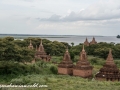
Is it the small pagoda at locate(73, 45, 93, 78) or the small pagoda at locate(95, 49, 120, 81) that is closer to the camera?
the small pagoda at locate(95, 49, 120, 81)

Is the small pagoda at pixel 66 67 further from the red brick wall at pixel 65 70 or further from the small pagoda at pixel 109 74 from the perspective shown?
the small pagoda at pixel 109 74

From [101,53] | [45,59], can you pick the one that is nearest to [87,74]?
[45,59]

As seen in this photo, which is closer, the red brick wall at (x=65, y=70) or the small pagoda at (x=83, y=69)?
the small pagoda at (x=83, y=69)

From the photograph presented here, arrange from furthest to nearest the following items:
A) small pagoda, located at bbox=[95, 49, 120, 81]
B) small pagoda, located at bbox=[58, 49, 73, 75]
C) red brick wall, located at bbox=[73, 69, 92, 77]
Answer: small pagoda, located at bbox=[58, 49, 73, 75]
red brick wall, located at bbox=[73, 69, 92, 77]
small pagoda, located at bbox=[95, 49, 120, 81]

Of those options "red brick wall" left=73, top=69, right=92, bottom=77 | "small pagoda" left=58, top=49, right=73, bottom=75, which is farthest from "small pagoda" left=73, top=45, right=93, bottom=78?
"small pagoda" left=58, top=49, right=73, bottom=75

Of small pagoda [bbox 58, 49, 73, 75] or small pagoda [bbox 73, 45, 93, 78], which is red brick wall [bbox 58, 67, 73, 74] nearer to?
small pagoda [bbox 58, 49, 73, 75]

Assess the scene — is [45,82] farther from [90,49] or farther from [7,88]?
[90,49]

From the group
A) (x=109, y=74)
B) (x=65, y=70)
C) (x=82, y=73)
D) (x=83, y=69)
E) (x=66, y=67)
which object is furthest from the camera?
(x=65, y=70)

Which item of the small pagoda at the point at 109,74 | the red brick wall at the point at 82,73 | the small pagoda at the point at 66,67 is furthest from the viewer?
the small pagoda at the point at 66,67

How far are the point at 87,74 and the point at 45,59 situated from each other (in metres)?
14.4

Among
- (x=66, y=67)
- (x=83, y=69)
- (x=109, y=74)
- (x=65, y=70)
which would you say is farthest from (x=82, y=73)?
(x=109, y=74)

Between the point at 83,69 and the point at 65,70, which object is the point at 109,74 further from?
the point at 65,70

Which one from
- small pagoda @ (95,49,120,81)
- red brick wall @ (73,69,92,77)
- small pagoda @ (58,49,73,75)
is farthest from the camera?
small pagoda @ (58,49,73,75)

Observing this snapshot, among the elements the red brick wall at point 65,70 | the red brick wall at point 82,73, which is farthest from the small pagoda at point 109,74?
the red brick wall at point 65,70
